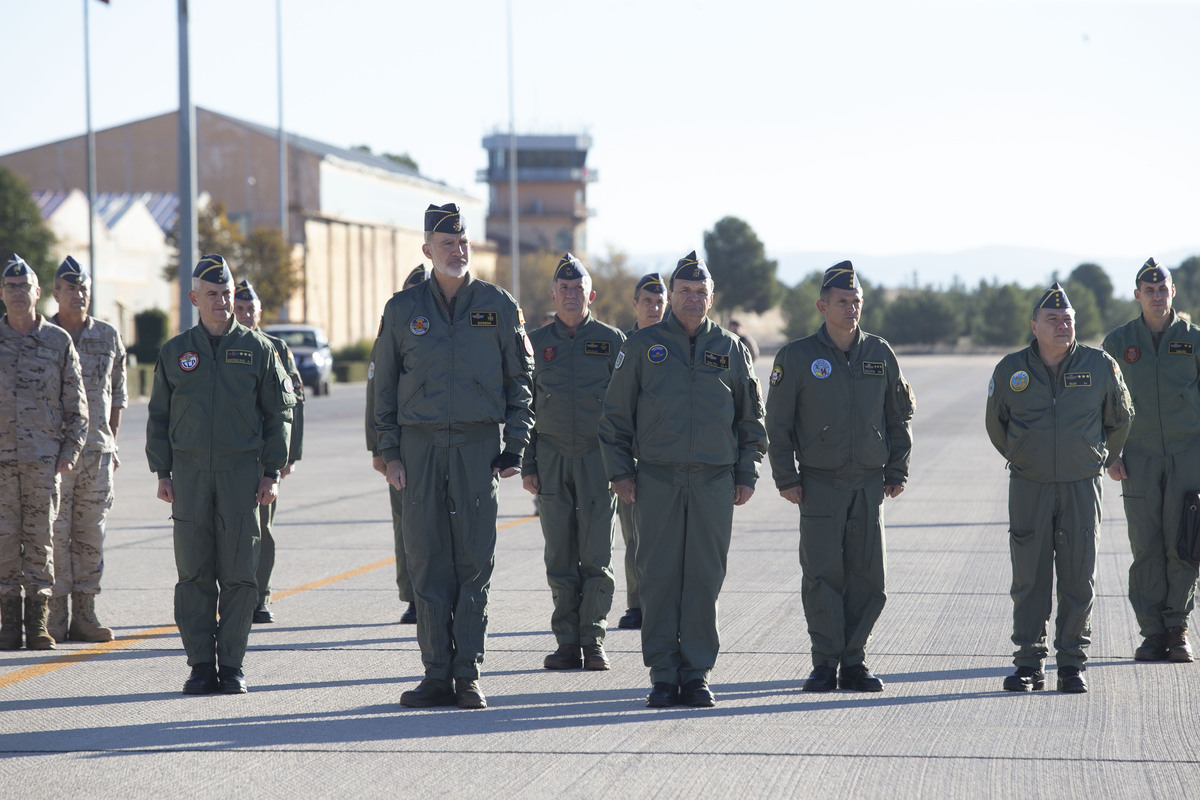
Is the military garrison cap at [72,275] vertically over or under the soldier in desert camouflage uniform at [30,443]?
over

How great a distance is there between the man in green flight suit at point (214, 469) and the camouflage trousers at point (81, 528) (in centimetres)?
142

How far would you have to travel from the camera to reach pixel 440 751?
568 cm

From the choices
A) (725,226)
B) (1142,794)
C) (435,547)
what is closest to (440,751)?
(435,547)

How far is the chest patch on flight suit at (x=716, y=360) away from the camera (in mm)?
6543

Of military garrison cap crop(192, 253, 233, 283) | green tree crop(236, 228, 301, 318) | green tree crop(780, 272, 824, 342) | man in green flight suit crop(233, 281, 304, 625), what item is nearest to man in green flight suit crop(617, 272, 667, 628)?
man in green flight suit crop(233, 281, 304, 625)

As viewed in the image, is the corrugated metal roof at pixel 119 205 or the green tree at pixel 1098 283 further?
the green tree at pixel 1098 283

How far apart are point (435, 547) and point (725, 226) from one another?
107 metres

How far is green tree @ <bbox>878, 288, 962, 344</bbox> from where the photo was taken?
9575 cm

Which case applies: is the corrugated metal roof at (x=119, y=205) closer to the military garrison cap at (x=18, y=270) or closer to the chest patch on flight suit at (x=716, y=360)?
the military garrison cap at (x=18, y=270)

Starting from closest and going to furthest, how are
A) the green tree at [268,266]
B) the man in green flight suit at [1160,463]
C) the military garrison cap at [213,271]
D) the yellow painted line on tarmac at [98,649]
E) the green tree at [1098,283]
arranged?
the military garrison cap at [213,271] < the yellow painted line on tarmac at [98,649] < the man in green flight suit at [1160,463] < the green tree at [268,266] < the green tree at [1098,283]

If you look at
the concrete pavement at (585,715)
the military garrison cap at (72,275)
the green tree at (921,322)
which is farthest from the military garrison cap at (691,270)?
the green tree at (921,322)

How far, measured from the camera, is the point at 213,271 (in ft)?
22.7

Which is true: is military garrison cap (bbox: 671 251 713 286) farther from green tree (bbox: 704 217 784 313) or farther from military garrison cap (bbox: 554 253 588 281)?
green tree (bbox: 704 217 784 313)

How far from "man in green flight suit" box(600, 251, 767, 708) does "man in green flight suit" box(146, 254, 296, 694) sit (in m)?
1.80
